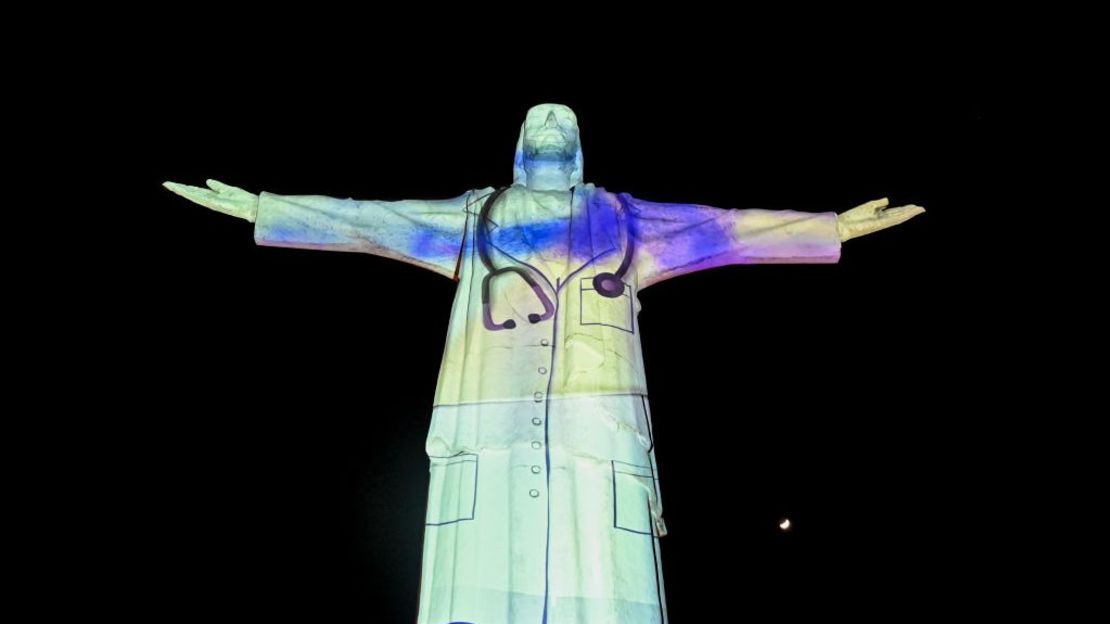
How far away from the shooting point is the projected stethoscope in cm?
425

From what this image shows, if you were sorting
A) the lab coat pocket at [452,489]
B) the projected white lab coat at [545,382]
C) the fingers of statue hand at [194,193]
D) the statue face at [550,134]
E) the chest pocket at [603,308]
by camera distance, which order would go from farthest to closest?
the statue face at [550,134]
the fingers of statue hand at [194,193]
the chest pocket at [603,308]
the lab coat pocket at [452,489]
the projected white lab coat at [545,382]

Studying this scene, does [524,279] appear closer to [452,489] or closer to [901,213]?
[452,489]

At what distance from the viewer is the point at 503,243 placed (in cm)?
453

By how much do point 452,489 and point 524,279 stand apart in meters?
0.97

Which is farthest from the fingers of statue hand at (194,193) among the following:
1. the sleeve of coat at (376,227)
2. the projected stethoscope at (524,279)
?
the projected stethoscope at (524,279)

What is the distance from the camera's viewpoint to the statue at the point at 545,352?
371 centimetres

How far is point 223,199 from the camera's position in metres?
4.59

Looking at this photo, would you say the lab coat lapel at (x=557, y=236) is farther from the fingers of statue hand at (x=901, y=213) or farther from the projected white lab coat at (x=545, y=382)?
the fingers of statue hand at (x=901, y=213)

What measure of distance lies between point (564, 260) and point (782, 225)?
3.27 feet

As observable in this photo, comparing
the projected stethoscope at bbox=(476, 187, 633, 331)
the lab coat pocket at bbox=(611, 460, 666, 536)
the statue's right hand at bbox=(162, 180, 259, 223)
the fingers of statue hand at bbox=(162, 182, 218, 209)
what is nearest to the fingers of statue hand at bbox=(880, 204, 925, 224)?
the projected stethoscope at bbox=(476, 187, 633, 331)

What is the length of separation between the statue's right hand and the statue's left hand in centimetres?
258

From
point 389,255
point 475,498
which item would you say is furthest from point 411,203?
point 475,498

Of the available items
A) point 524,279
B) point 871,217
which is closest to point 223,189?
point 524,279

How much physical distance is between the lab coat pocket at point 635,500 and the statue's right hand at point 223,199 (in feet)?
6.49
